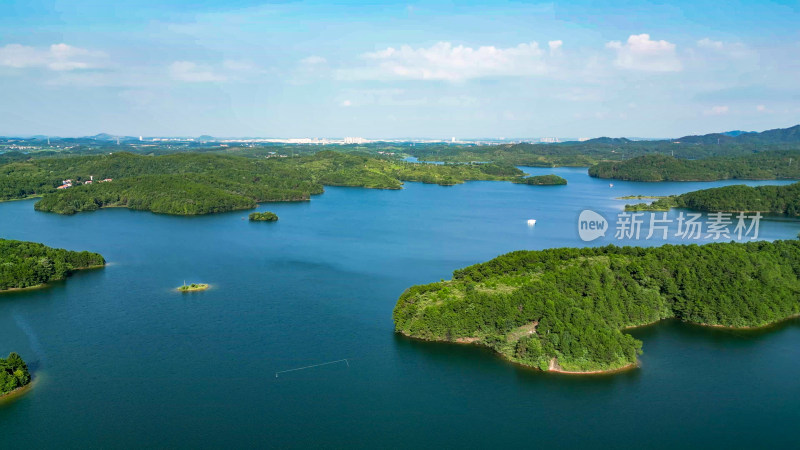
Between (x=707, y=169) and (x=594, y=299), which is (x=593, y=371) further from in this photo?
(x=707, y=169)

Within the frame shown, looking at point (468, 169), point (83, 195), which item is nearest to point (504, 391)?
point (83, 195)

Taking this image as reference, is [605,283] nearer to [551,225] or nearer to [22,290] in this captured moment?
[551,225]

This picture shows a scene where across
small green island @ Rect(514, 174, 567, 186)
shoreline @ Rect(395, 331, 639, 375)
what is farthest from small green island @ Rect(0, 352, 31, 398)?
small green island @ Rect(514, 174, 567, 186)

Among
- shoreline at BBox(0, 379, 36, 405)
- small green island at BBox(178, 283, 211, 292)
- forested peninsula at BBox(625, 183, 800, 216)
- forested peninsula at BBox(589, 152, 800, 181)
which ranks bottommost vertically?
shoreline at BBox(0, 379, 36, 405)

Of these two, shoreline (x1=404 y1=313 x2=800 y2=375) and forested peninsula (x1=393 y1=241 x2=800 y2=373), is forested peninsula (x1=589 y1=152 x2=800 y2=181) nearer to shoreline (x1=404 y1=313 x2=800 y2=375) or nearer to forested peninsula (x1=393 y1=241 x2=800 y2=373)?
forested peninsula (x1=393 y1=241 x2=800 y2=373)

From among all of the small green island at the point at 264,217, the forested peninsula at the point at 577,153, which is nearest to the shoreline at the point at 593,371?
the small green island at the point at 264,217

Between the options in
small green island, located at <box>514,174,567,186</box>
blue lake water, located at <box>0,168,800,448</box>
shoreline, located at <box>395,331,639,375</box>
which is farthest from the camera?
small green island, located at <box>514,174,567,186</box>

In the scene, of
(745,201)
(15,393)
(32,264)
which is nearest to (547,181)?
(745,201)
